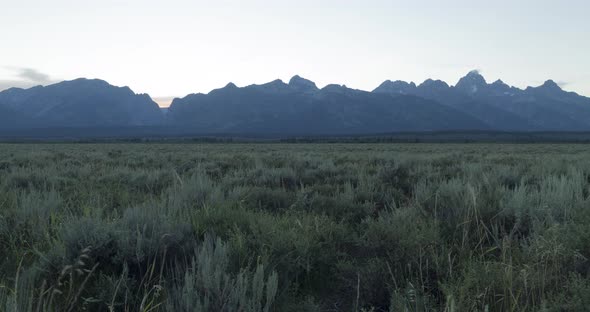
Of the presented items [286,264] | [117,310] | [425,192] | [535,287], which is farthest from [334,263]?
[425,192]

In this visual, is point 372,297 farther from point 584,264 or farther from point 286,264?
point 584,264

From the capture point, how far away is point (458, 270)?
3336mm

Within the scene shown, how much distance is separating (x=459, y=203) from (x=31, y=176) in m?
8.78

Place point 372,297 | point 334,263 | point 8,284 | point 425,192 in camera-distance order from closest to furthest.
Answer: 1. point 8,284
2. point 372,297
3. point 334,263
4. point 425,192

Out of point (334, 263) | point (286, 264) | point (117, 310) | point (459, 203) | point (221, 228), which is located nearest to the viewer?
point (117, 310)

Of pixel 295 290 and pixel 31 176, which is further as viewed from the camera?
pixel 31 176

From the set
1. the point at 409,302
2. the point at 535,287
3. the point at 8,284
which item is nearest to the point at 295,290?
the point at 409,302

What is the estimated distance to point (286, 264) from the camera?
3.48m

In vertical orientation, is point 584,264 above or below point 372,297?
above

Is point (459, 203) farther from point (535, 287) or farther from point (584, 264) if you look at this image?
point (535, 287)

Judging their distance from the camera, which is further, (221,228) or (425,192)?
(425,192)

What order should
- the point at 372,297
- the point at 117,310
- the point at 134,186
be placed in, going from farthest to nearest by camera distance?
the point at 134,186
the point at 372,297
the point at 117,310

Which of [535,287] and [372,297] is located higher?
[535,287]

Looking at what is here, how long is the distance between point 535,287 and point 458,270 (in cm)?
59
